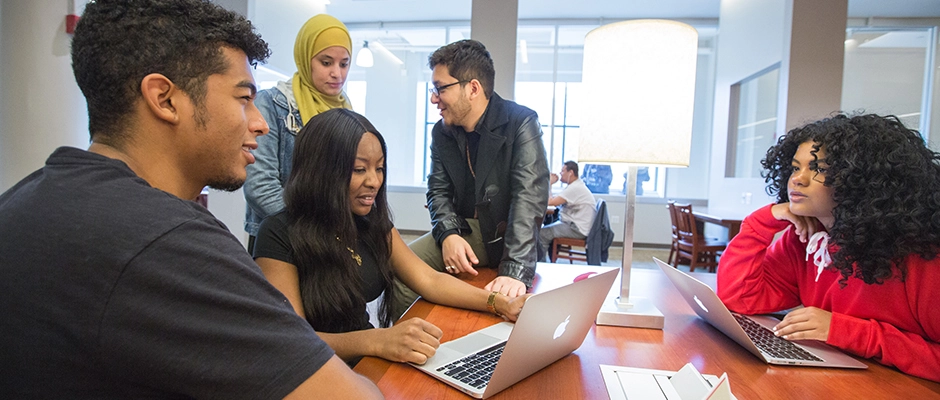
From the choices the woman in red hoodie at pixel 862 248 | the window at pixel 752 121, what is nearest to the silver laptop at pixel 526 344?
the woman in red hoodie at pixel 862 248

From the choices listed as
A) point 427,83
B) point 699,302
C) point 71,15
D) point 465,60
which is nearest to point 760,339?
point 699,302

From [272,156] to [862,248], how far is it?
1702 millimetres

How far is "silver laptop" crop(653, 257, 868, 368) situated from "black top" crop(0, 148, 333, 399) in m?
0.81

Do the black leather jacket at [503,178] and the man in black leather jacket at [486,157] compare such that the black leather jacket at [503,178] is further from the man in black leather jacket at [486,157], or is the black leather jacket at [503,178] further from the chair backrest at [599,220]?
the chair backrest at [599,220]

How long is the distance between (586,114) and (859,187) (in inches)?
24.5

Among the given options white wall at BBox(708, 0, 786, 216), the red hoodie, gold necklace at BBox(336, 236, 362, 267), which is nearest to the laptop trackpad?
gold necklace at BBox(336, 236, 362, 267)

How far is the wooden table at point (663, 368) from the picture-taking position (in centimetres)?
74

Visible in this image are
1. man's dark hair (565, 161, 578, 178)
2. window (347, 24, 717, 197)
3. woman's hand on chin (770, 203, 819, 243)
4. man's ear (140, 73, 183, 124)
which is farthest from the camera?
window (347, 24, 717, 197)

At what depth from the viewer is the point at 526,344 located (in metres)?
0.71

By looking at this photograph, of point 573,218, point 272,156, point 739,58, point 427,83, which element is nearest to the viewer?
point 272,156

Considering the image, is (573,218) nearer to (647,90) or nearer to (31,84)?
(647,90)

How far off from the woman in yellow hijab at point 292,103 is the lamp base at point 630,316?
1.10 m

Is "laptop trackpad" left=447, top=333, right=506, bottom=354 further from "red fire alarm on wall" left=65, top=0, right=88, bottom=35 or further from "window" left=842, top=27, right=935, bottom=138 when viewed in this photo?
"window" left=842, top=27, right=935, bottom=138

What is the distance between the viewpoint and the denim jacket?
5.14 ft
